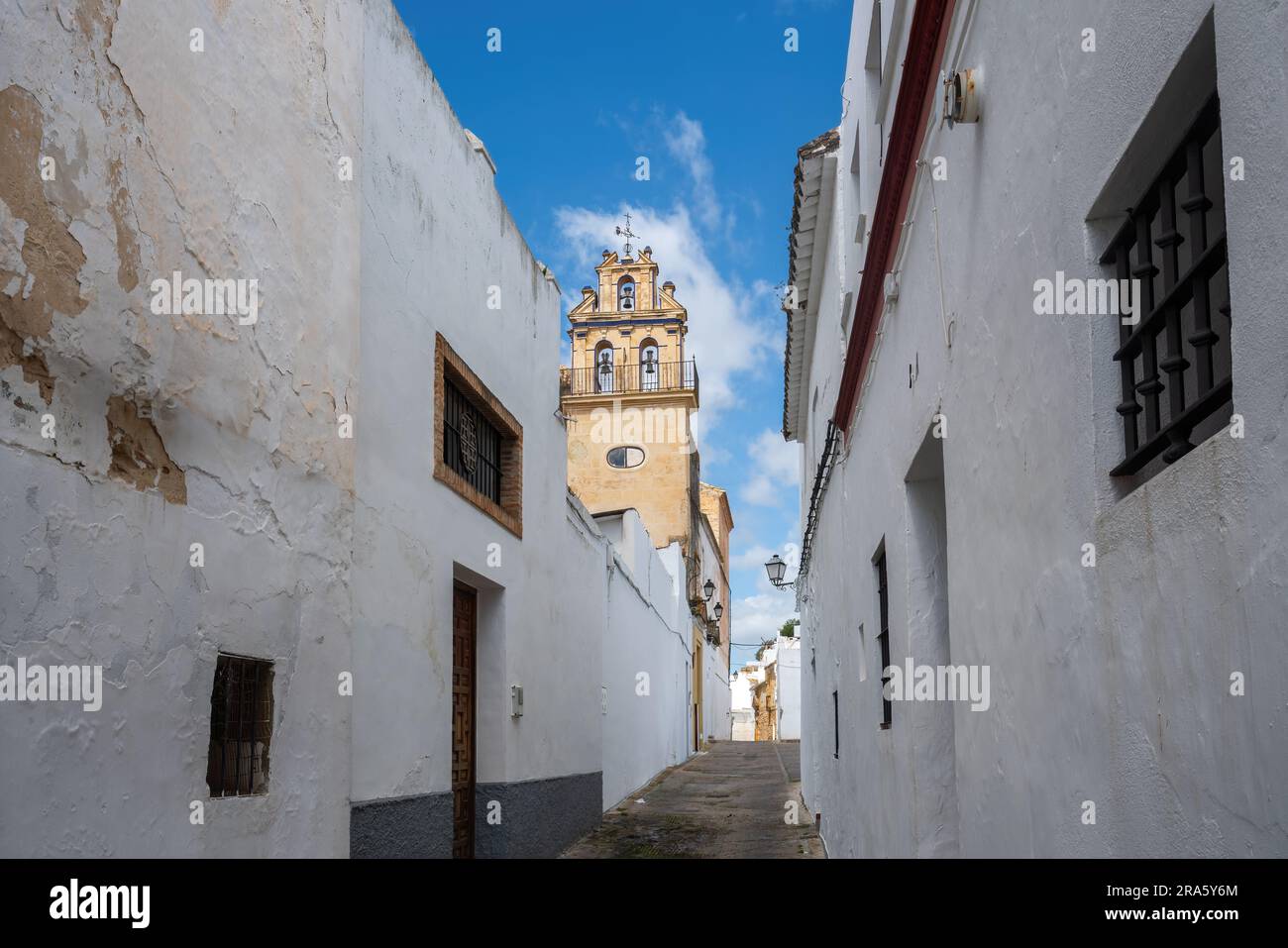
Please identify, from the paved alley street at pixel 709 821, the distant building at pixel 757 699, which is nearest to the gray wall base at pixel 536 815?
the paved alley street at pixel 709 821

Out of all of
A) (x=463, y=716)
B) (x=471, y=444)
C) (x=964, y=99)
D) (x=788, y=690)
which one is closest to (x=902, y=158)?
(x=964, y=99)

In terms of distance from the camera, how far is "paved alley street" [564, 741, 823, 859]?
10.4 m

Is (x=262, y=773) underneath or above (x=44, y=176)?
underneath

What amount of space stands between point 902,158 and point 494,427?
492cm

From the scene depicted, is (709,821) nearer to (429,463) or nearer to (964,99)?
(429,463)

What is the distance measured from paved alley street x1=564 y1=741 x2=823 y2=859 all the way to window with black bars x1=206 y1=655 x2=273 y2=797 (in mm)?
5537

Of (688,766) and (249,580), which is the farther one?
(688,766)

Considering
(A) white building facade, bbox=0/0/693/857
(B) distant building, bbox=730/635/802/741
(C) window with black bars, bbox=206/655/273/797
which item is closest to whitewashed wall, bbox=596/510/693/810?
(A) white building facade, bbox=0/0/693/857

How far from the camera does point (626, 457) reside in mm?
32688

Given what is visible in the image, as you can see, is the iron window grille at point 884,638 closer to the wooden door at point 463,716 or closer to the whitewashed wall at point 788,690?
the wooden door at point 463,716

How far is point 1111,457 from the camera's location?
247 centimetres
